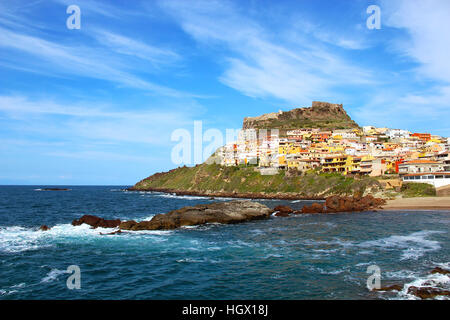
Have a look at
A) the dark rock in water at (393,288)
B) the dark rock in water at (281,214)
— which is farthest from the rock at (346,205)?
the dark rock in water at (393,288)

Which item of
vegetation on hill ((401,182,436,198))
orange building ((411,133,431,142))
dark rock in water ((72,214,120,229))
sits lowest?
dark rock in water ((72,214,120,229))

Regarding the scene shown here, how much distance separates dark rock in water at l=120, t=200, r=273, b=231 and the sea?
269cm

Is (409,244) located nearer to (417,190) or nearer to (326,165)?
(417,190)

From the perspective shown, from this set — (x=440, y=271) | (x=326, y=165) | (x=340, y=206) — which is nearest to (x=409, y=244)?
(x=440, y=271)

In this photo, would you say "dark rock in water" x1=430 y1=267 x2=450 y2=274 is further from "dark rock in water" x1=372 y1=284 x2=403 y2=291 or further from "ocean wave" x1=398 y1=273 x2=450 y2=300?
"dark rock in water" x1=372 y1=284 x2=403 y2=291

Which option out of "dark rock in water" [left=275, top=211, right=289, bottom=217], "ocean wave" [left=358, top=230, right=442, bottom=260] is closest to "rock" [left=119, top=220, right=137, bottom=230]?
"dark rock in water" [left=275, top=211, right=289, bottom=217]

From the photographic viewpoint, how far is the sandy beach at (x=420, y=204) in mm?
59428

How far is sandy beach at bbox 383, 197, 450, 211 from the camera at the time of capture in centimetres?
5943

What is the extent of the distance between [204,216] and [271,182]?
6998cm

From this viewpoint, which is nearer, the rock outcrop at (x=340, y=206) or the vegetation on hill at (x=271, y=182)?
the rock outcrop at (x=340, y=206)

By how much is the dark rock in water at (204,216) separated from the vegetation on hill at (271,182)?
40.3 metres

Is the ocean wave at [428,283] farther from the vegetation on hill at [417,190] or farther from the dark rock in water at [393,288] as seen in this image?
the vegetation on hill at [417,190]
